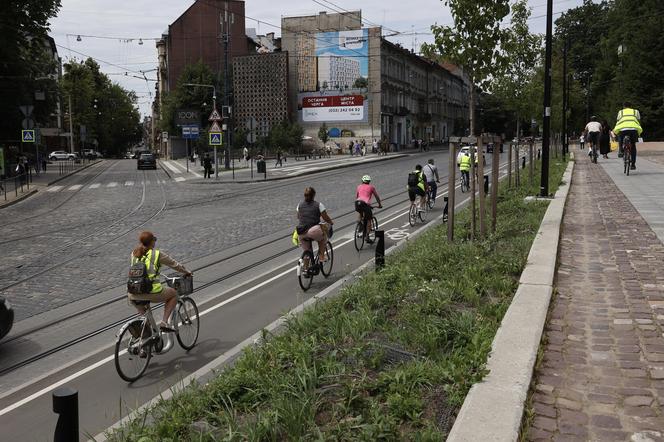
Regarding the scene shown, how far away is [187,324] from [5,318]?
1.91m

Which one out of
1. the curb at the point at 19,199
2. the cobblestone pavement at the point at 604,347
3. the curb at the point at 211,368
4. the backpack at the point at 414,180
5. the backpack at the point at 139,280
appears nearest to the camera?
the cobblestone pavement at the point at 604,347

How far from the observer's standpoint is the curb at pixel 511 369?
11.0ft

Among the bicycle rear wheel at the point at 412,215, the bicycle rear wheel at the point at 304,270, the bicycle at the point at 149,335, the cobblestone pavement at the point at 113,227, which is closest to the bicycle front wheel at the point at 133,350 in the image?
the bicycle at the point at 149,335

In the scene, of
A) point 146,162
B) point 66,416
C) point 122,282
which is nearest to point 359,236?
point 122,282

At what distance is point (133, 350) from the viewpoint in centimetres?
599

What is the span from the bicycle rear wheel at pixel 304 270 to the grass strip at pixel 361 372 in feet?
7.60

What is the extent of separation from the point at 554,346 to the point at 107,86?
113 meters

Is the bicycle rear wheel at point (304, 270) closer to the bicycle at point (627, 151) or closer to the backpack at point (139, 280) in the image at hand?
the backpack at point (139, 280)

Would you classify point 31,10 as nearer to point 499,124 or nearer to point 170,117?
point 170,117

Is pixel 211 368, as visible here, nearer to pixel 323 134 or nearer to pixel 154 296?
pixel 154 296

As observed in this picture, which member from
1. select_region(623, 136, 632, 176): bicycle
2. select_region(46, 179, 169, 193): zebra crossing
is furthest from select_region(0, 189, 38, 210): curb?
select_region(623, 136, 632, 176): bicycle

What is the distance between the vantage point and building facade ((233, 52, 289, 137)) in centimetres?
6706

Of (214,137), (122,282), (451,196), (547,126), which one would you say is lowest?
(122,282)

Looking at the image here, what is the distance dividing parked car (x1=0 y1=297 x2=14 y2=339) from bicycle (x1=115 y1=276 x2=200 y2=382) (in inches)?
53.1
